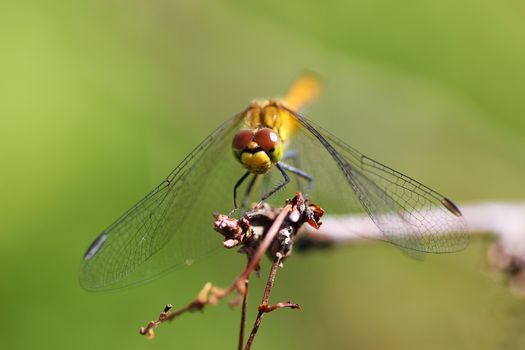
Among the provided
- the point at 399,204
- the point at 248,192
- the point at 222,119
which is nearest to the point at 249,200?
the point at 248,192

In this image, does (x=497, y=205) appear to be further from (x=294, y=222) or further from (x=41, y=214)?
(x=41, y=214)

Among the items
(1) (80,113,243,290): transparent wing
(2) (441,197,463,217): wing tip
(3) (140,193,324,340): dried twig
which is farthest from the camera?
(1) (80,113,243,290): transparent wing

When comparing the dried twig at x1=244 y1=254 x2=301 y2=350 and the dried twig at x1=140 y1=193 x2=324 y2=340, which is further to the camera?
the dried twig at x1=140 y1=193 x2=324 y2=340

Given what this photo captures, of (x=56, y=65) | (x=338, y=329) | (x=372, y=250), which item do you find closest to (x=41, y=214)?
(x=56, y=65)

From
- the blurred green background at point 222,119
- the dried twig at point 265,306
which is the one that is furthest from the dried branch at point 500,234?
the dried twig at point 265,306

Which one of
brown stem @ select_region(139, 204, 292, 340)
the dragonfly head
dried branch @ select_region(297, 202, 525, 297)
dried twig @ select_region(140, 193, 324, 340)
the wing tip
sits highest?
dried branch @ select_region(297, 202, 525, 297)

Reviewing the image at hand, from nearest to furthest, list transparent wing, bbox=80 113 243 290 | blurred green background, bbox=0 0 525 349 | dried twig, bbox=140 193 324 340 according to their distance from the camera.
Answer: dried twig, bbox=140 193 324 340
transparent wing, bbox=80 113 243 290
blurred green background, bbox=0 0 525 349

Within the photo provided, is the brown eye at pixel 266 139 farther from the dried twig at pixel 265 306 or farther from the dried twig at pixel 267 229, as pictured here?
the dried twig at pixel 265 306

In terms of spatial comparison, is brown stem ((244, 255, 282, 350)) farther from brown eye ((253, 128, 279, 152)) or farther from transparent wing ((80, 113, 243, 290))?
transparent wing ((80, 113, 243, 290))

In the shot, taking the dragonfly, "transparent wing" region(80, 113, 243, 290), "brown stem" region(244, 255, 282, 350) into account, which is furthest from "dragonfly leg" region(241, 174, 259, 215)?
"brown stem" region(244, 255, 282, 350)
